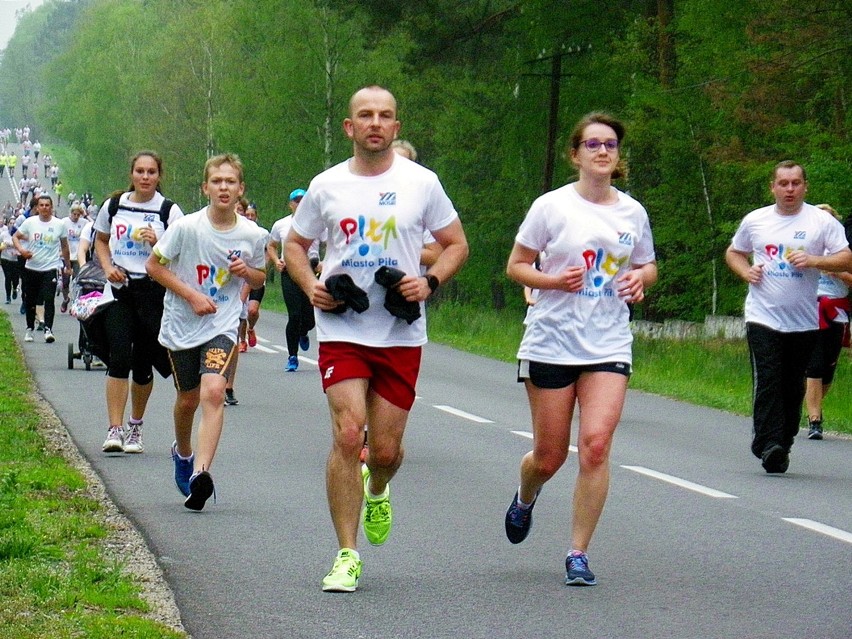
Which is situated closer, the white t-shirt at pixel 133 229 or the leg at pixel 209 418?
the leg at pixel 209 418

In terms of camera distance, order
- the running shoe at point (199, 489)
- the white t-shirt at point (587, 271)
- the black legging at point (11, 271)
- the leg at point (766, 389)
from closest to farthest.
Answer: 1. the white t-shirt at point (587, 271)
2. the running shoe at point (199, 489)
3. the leg at point (766, 389)
4. the black legging at point (11, 271)

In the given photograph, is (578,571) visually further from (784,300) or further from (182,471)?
(784,300)

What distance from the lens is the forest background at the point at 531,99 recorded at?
30.5 metres

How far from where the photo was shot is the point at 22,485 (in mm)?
9531

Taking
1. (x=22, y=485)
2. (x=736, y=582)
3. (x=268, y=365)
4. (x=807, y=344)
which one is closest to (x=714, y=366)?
(x=268, y=365)

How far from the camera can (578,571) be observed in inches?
273

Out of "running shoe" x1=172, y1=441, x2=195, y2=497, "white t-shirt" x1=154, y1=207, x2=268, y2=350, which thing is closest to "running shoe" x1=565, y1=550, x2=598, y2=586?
"white t-shirt" x1=154, y1=207, x2=268, y2=350

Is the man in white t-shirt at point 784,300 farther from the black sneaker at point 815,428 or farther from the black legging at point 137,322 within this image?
the black legging at point 137,322

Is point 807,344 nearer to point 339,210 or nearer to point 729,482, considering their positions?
point 729,482

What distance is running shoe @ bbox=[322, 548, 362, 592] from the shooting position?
674 cm

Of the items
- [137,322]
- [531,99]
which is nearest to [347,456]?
[137,322]

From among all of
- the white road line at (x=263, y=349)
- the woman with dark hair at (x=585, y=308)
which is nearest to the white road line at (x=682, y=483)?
the woman with dark hair at (x=585, y=308)

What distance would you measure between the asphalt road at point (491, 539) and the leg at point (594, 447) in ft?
0.86

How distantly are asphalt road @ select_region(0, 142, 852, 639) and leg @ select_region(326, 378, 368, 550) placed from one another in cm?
28
